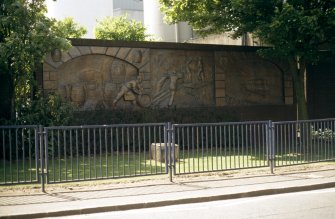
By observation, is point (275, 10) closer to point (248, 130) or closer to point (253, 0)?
point (253, 0)

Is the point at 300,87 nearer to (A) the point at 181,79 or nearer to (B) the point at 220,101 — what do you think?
(B) the point at 220,101

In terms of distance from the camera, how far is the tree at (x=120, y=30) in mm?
38812

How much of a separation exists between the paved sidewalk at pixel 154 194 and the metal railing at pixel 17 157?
1.60 feet

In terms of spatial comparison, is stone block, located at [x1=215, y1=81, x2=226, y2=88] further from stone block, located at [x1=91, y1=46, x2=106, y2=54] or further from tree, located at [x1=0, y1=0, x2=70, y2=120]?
tree, located at [x1=0, y1=0, x2=70, y2=120]

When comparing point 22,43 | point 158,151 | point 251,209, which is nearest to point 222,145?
point 158,151

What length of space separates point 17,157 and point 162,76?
11.0 metres

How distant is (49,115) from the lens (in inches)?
667

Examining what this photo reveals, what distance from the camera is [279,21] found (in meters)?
16.7

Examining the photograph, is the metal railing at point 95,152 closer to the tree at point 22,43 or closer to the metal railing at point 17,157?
the metal railing at point 17,157

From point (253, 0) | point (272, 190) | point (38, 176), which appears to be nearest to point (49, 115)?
point (38, 176)

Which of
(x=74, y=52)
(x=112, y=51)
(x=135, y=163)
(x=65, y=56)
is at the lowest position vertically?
(x=135, y=163)

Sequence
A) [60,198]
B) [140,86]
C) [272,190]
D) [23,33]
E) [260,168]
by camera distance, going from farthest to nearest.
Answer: [140,86], [23,33], [260,168], [272,190], [60,198]

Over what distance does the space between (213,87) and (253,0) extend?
5342 millimetres

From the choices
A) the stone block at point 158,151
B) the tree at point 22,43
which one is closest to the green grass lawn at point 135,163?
the stone block at point 158,151
